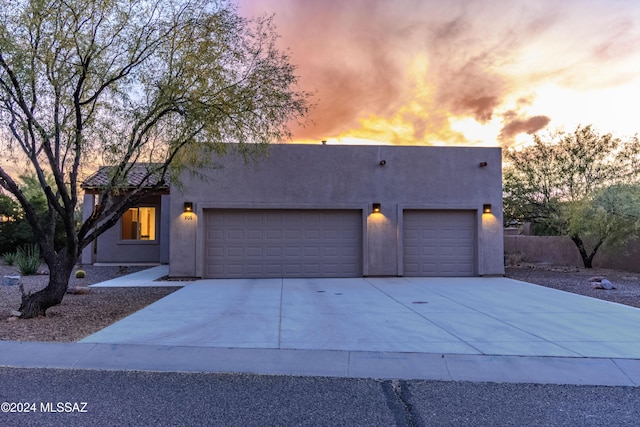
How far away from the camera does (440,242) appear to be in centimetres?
1492

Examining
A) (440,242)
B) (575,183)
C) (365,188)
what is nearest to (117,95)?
(365,188)

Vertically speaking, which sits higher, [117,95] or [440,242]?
[117,95]

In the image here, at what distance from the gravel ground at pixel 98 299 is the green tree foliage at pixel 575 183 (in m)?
1.74

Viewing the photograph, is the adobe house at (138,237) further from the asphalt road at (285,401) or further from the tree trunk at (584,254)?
the tree trunk at (584,254)

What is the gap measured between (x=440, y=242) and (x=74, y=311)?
11.1m

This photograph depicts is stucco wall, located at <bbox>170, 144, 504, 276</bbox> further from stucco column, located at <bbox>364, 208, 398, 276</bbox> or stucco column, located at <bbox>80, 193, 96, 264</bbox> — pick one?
stucco column, located at <bbox>80, 193, 96, 264</bbox>

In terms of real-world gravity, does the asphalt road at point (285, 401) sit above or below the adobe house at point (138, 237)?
below

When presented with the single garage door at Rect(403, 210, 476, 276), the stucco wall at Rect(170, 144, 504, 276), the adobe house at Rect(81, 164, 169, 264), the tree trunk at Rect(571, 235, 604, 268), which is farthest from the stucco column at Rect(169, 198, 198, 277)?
the tree trunk at Rect(571, 235, 604, 268)

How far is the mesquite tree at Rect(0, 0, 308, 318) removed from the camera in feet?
23.9

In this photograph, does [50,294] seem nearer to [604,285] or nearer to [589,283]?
[604,285]

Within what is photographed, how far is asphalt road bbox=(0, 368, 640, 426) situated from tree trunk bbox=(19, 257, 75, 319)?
2.95m

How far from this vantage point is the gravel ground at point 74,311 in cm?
645

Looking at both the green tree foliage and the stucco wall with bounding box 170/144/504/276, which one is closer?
the stucco wall with bounding box 170/144/504/276

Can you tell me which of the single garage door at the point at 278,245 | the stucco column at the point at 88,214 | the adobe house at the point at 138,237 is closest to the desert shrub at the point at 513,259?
the single garage door at the point at 278,245
